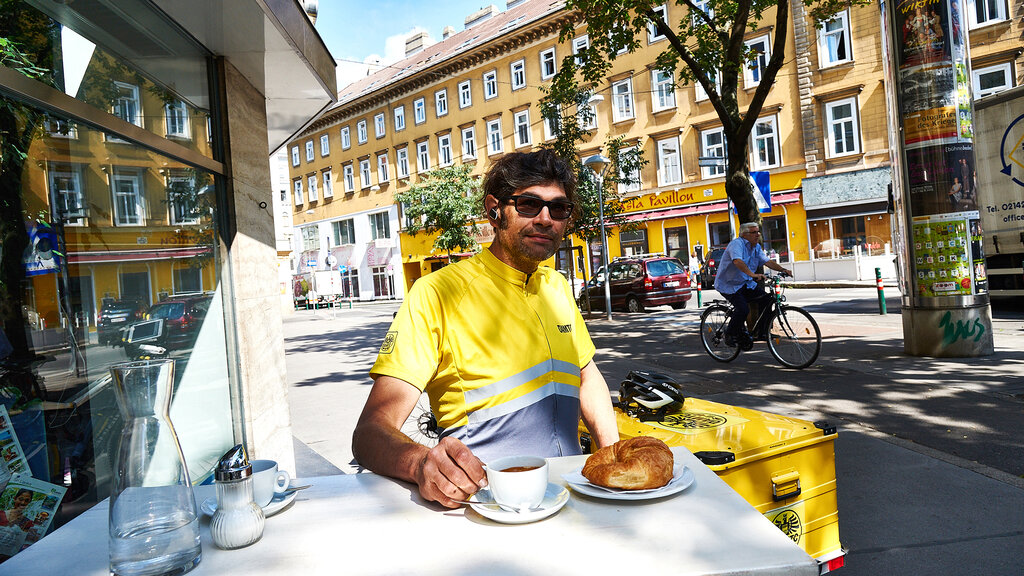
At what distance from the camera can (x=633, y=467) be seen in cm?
147

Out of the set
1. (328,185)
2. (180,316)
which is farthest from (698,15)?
(328,185)

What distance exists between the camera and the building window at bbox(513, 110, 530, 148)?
1369 inches

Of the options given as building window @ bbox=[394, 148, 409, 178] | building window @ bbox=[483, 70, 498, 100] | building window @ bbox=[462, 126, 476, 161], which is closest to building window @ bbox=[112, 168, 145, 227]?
building window @ bbox=[483, 70, 498, 100]

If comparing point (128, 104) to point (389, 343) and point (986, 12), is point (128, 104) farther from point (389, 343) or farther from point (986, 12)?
point (986, 12)

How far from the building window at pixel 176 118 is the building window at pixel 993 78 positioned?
2550cm

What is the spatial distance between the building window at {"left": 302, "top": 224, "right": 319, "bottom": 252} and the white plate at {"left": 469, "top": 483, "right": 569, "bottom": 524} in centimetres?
4958

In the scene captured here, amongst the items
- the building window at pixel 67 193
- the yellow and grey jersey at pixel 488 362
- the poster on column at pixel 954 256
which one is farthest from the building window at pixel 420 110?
the yellow and grey jersey at pixel 488 362

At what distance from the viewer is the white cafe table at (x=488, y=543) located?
1143mm

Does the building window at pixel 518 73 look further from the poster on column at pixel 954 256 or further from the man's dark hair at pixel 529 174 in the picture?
the man's dark hair at pixel 529 174

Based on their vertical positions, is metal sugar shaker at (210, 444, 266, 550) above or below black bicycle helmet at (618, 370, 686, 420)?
above

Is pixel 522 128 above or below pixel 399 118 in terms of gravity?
below

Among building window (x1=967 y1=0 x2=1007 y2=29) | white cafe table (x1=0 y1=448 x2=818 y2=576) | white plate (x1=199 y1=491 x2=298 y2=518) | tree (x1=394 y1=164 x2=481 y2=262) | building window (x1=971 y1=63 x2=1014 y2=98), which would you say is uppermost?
building window (x1=967 y1=0 x2=1007 y2=29)

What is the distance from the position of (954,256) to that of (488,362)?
7893mm

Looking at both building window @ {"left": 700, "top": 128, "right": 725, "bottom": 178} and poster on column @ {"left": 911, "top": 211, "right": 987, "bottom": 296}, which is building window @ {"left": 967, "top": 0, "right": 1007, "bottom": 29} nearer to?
building window @ {"left": 700, "top": 128, "right": 725, "bottom": 178}
